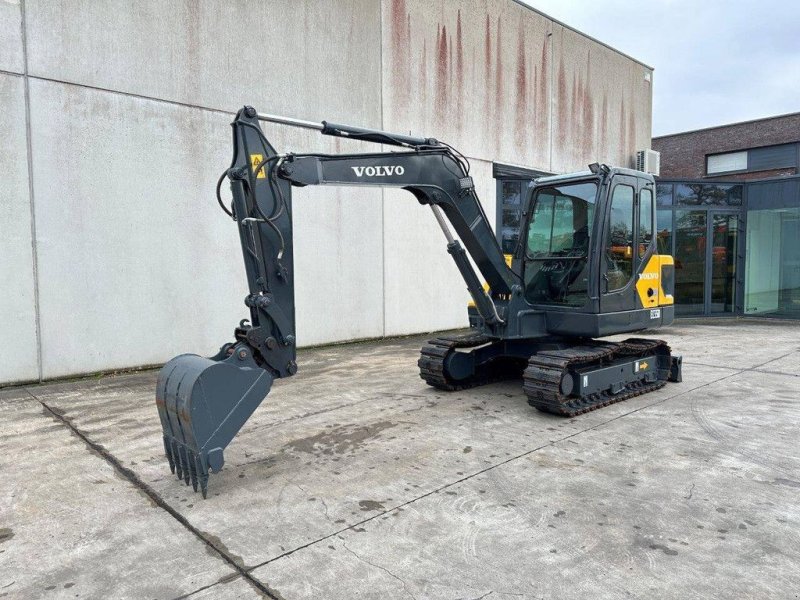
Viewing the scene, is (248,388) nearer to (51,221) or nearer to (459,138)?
(51,221)

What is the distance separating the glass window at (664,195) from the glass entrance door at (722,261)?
4.04 ft

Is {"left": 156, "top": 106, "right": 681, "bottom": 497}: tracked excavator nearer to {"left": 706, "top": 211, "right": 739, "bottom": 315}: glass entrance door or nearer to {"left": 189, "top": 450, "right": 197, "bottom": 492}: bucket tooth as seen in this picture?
{"left": 189, "top": 450, "right": 197, "bottom": 492}: bucket tooth

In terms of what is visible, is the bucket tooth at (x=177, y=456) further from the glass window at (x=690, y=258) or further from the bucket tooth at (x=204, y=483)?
the glass window at (x=690, y=258)

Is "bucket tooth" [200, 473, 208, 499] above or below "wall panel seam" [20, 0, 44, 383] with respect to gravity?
below

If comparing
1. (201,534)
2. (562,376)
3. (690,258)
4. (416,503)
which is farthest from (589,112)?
(201,534)

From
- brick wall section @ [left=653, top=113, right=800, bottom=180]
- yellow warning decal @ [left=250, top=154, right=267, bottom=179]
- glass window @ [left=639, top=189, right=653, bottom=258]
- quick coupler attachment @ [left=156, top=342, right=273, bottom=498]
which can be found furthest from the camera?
brick wall section @ [left=653, top=113, right=800, bottom=180]

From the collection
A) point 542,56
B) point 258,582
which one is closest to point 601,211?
point 258,582

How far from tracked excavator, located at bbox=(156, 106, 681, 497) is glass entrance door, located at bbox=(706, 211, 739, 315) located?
924cm

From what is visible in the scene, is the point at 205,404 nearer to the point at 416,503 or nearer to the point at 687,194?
the point at 416,503

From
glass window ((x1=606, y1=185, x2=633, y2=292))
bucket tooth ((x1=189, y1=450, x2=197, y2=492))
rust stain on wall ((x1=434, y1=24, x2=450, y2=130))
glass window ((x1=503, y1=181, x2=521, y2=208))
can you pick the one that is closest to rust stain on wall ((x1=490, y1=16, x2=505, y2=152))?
glass window ((x1=503, y1=181, x2=521, y2=208))

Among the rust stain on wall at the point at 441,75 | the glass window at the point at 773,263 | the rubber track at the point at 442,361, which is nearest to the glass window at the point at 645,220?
the rubber track at the point at 442,361

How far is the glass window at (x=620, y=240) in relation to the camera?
6.00 m

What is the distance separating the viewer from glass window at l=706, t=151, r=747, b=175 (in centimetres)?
2464

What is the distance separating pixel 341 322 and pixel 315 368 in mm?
2162
